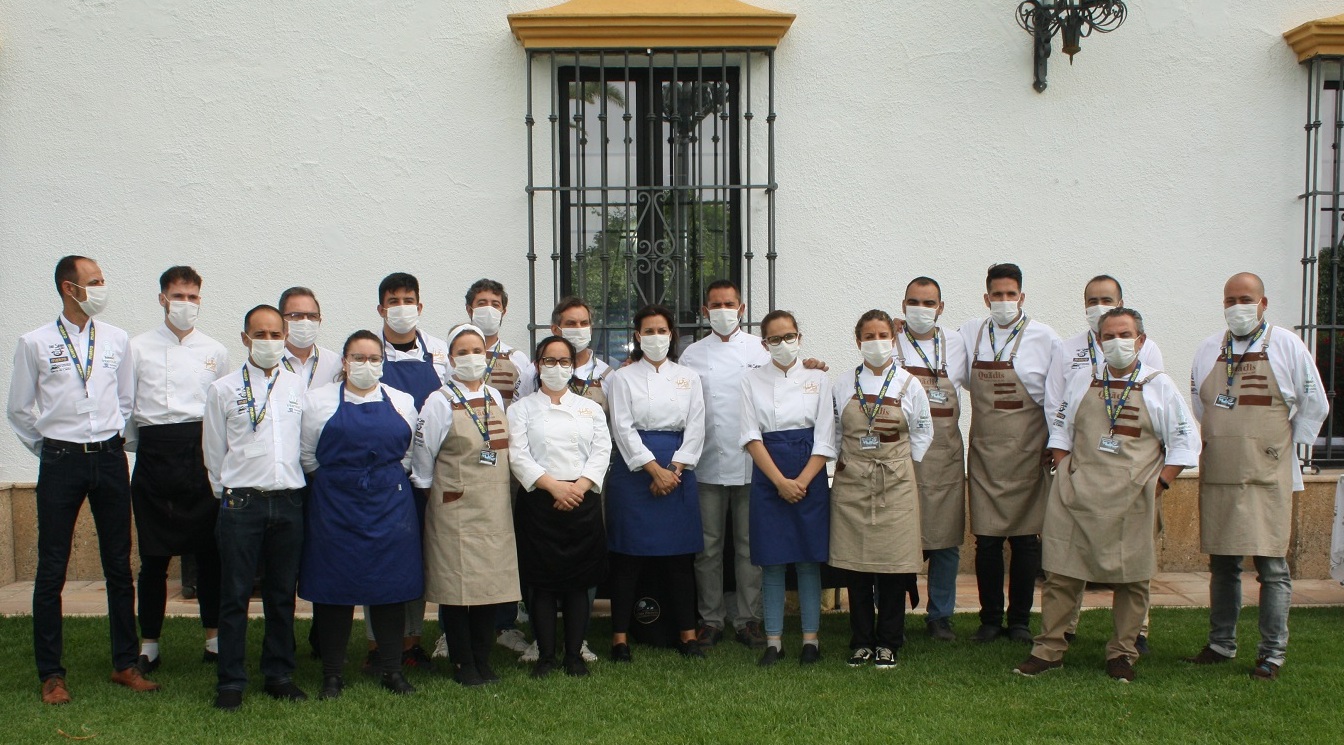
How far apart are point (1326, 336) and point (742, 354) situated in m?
4.29

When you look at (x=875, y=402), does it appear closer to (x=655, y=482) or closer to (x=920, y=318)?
(x=920, y=318)

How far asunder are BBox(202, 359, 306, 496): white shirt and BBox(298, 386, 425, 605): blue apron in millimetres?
146

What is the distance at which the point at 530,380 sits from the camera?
205 inches

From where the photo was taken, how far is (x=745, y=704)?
432cm

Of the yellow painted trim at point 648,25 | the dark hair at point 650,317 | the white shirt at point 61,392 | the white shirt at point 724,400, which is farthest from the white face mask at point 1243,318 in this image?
the white shirt at point 61,392

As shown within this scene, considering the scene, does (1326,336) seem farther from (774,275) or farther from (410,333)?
(410,333)

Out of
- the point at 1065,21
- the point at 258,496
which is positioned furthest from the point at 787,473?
the point at 1065,21

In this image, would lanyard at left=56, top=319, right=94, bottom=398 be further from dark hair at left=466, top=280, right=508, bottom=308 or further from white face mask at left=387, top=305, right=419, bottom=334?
dark hair at left=466, top=280, right=508, bottom=308

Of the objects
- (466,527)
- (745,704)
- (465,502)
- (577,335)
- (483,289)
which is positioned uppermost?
(483,289)

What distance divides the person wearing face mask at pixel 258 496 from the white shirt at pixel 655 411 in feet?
4.72

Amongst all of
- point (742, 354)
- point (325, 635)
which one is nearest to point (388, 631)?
point (325, 635)

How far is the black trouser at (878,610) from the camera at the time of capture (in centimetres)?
488

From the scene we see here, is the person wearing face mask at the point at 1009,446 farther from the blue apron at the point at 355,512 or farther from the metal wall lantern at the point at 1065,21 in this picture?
the blue apron at the point at 355,512

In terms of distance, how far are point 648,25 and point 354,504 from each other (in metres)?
3.60
